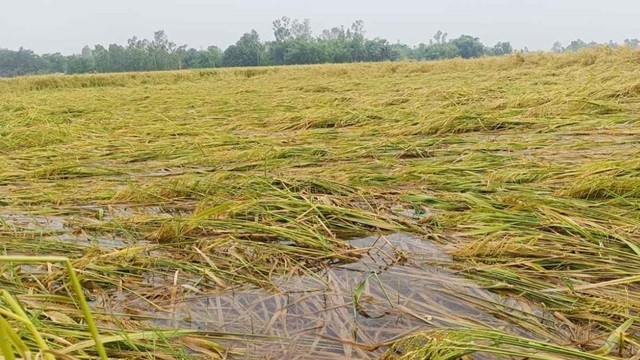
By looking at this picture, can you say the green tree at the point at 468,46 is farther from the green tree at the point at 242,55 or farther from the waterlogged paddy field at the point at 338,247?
the waterlogged paddy field at the point at 338,247

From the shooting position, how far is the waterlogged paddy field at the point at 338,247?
106 cm

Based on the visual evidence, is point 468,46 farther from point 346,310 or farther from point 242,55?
point 346,310

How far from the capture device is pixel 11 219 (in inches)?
77.7

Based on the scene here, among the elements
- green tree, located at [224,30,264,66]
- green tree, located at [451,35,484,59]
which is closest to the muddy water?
green tree, located at [224,30,264,66]

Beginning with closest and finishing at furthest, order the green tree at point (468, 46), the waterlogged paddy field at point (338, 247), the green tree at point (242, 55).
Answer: the waterlogged paddy field at point (338, 247)
the green tree at point (242, 55)
the green tree at point (468, 46)

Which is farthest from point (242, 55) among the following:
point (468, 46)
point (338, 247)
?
point (338, 247)

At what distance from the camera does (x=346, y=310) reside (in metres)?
1.20

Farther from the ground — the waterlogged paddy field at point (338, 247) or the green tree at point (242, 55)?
the green tree at point (242, 55)

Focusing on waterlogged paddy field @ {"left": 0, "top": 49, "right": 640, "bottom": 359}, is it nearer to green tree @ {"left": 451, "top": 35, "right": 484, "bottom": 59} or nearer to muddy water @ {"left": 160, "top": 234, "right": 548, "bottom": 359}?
muddy water @ {"left": 160, "top": 234, "right": 548, "bottom": 359}

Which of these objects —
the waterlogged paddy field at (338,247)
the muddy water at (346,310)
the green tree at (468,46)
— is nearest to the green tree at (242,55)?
the green tree at (468,46)

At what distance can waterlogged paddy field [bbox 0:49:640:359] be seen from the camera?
3.47ft

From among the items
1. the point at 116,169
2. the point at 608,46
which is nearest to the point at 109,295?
the point at 116,169

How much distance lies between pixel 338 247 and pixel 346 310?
1.26ft

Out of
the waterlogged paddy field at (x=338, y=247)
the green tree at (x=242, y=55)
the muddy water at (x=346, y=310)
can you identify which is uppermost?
the green tree at (x=242, y=55)
